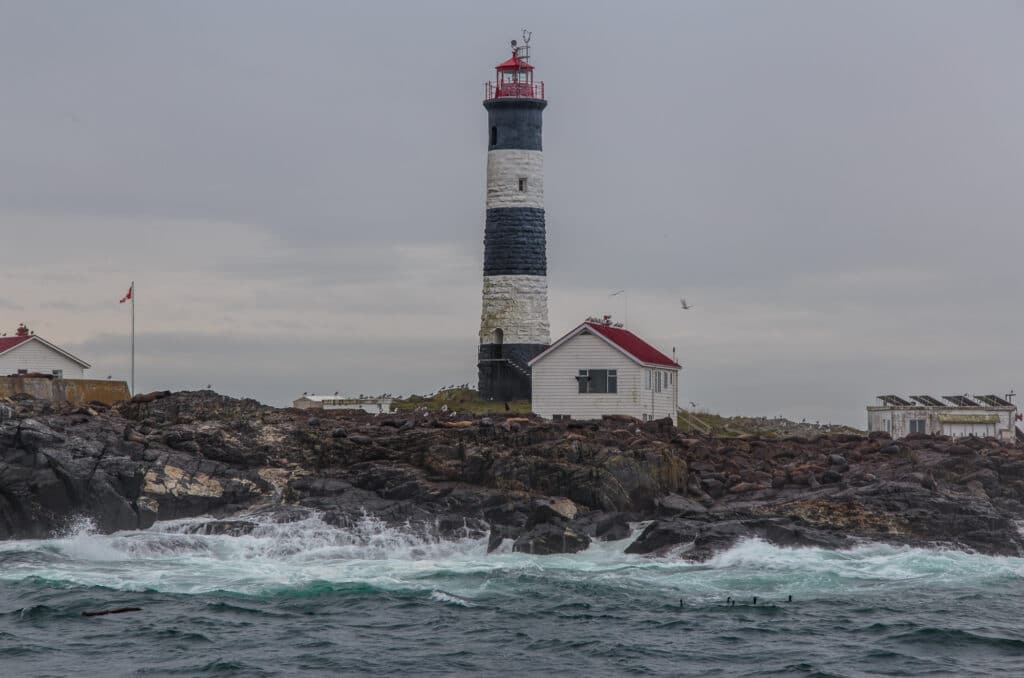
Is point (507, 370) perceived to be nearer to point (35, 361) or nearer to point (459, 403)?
point (459, 403)

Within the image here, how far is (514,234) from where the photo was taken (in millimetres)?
46719

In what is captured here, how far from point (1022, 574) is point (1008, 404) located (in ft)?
78.2

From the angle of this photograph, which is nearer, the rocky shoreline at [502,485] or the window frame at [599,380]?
the rocky shoreline at [502,485]

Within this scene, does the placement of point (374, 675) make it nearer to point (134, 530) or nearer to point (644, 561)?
point (644, 561)

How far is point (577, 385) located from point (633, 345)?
2.27 meters

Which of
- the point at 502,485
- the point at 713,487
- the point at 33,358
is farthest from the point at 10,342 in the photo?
the point at 713,487

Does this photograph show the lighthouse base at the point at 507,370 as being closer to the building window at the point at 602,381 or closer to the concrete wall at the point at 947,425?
the building window at the point at 602,381

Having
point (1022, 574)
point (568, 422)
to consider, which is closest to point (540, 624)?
point (1022, 574)

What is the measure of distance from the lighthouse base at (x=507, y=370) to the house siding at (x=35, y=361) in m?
14.9

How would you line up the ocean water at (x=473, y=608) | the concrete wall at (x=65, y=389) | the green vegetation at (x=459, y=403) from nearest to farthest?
the ocean water at (x=473, y=608)
the concrete wall at (x=65, y=389)
the green vegetation at (x=459, y=403)

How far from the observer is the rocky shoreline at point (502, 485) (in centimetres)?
2772

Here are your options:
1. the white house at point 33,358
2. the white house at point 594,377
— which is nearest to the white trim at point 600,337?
the white house at point 594,377

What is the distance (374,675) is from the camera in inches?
722

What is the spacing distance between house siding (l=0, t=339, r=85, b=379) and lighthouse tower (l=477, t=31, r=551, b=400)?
50.0 feet
